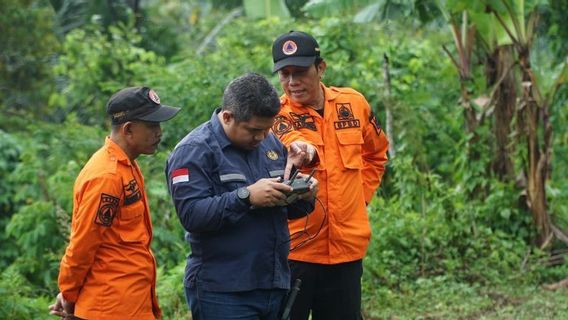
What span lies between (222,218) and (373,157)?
176 cm

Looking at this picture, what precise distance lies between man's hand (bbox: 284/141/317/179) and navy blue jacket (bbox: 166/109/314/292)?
0.16m

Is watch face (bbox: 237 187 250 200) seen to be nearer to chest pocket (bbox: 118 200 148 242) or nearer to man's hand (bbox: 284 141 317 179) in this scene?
man's hand (bbox: 284 141 317 179)

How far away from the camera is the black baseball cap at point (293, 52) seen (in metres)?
4.74

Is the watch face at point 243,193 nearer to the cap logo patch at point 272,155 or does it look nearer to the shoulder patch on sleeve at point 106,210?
the cap logo patch at point 272,155

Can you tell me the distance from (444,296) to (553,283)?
1.15 m

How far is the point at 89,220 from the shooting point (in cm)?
403

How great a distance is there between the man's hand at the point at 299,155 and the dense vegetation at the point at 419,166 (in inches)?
106

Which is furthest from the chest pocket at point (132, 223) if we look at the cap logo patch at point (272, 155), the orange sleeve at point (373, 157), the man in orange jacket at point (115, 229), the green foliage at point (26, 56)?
the green foliage at point (26, 56)

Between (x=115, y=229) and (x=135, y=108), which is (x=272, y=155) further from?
(x=115, y=229)

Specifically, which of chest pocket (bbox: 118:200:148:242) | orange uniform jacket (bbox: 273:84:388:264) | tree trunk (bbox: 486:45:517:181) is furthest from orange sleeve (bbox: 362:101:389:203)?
tree trunk (bbox: 486:45:517:181)

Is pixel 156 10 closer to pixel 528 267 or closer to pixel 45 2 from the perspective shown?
pixel 45 2

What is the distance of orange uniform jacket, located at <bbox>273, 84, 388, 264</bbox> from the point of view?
15.4ft

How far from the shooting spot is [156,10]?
20.9 meters

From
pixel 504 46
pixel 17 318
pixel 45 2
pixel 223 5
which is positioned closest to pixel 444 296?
pixel 504 46
